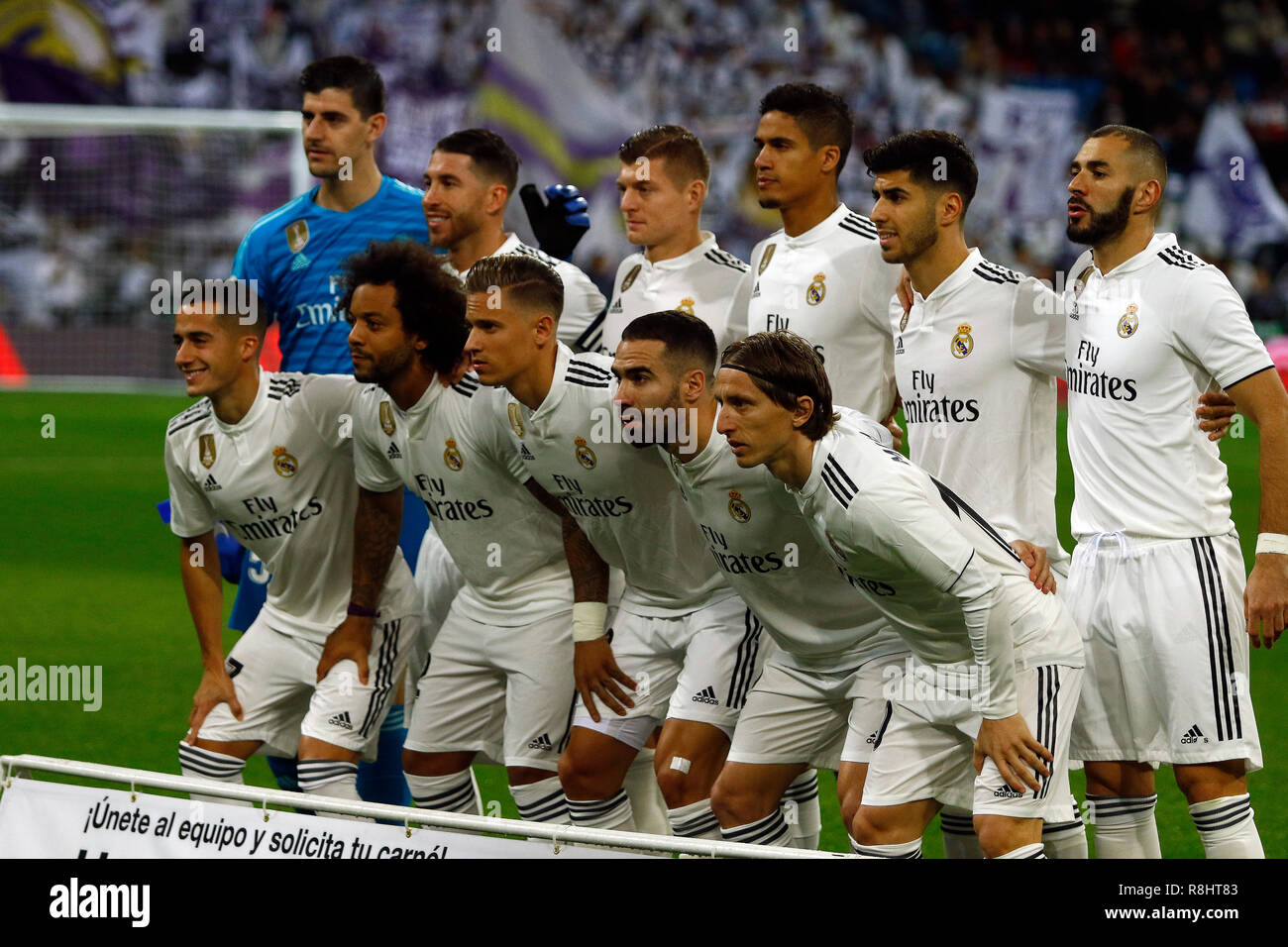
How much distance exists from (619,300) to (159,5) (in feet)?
70.8

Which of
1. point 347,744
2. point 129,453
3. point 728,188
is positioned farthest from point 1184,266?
point 728,188

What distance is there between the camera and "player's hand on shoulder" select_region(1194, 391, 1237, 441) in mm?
4730

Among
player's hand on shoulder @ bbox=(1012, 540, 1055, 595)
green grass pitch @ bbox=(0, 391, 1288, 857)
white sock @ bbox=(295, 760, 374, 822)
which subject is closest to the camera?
player's hand on shoulder @ bbox=(1012, 540, 1055, 595)

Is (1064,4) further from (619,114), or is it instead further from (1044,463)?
(1044,463)

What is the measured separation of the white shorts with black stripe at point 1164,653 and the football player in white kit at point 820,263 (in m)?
1.05

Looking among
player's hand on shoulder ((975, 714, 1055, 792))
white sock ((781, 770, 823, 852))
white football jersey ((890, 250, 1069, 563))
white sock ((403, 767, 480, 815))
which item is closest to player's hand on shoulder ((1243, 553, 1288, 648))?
white football jersey ((890, 250, 1069, 563))

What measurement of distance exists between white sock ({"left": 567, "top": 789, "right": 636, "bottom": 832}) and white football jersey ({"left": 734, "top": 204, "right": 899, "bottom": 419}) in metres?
1.50

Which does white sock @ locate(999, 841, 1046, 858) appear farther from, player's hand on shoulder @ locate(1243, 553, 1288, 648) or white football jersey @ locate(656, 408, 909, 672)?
player's hand on shoulder @ locate(1243, 553, 1288, 648)

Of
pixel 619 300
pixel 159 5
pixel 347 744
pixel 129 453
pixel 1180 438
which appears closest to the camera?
pixel 1180 438

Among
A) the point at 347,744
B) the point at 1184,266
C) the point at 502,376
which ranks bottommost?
the point at 347,744

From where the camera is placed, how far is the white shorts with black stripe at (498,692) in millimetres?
5438

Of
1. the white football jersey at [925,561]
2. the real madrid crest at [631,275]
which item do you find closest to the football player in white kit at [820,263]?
the real madrid crest at [631,275]

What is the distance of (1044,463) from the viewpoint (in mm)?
5094

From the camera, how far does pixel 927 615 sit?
14.6ft
